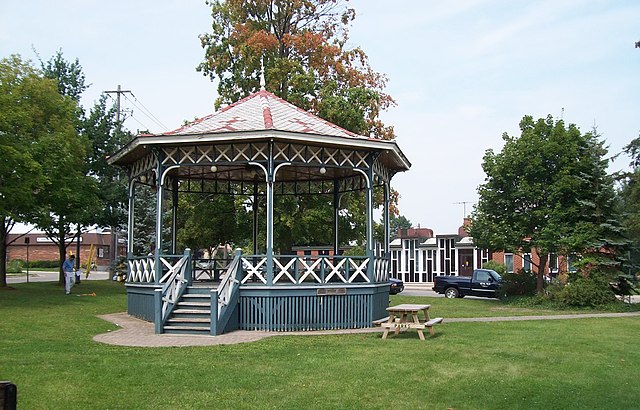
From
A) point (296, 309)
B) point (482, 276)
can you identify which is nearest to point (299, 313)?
point (296, 309)

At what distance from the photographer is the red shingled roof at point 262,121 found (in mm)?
17047

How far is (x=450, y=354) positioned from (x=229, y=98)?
22734mm

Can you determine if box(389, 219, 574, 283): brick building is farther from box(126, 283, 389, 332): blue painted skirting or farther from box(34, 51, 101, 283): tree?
box(126, 283, 389, 332): blue painted skirting

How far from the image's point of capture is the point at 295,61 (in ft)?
102

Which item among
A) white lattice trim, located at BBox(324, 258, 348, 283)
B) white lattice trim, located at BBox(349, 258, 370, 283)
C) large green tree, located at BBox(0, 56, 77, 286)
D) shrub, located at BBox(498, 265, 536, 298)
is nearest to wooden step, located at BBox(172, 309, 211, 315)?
white lattice trim, located at BBox(324, 258, 348, 283)

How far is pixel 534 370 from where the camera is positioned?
10680mm

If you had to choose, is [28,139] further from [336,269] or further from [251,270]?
[336,269]

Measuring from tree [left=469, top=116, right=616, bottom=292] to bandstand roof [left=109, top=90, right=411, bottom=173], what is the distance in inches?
355

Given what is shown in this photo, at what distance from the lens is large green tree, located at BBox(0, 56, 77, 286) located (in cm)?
2259

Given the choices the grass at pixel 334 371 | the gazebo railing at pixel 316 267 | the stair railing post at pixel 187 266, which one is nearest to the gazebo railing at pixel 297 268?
the gazebo railing at pixel 316 267

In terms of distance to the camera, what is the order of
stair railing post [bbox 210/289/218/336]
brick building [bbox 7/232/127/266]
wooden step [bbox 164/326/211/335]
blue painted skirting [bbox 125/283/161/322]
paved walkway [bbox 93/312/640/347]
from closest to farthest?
paved walkway [bbox 93/312/640/347] → stair railing post [bbox 210/289/218/336] → wooden step [bbox 164/326/211/335] → blue painted skirting [bbox 125/283/161/322] → brick building [bbox 7/232/127/266]

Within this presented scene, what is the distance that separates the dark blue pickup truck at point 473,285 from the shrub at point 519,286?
1.85m

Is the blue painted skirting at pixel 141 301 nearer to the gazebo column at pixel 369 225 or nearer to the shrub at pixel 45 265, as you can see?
the gazebo column at pixel 369 225

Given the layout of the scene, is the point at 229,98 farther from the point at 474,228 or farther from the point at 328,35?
the point at 474,228
